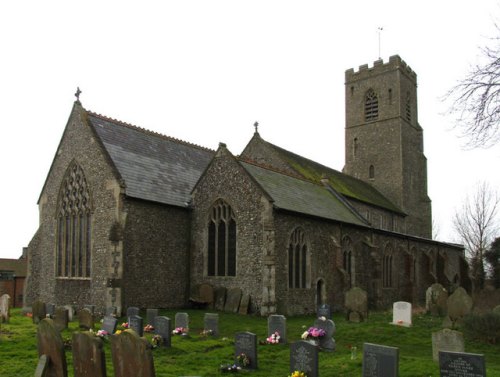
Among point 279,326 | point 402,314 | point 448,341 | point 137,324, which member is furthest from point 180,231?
point 448,341

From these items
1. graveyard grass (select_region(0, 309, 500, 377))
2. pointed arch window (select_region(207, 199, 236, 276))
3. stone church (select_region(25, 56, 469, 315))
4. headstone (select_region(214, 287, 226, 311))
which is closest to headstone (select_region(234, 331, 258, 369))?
graveyard grass (select_region(0, 309, 500, 377))

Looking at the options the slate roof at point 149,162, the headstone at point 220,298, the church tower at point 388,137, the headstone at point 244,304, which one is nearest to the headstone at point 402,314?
the headstone at point 244,304

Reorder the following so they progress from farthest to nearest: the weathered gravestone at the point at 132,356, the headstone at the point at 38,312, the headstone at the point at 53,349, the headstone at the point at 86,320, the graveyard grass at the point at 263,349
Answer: the headstone at the point at 38,312, the headstone at the point at 86,320, the graveyard grass at the point at 263,349, the headstone at the point at 53,349, the weathered gravestone at the point at 132,356

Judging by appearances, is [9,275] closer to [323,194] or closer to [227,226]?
[227,226]

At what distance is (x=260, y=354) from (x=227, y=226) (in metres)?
9.50

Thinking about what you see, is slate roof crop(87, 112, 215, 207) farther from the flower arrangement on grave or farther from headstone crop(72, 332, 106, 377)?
headstone crop(72, 332, 106, 377)

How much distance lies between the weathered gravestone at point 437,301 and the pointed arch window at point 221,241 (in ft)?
28.7

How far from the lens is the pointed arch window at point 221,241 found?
22234 mm

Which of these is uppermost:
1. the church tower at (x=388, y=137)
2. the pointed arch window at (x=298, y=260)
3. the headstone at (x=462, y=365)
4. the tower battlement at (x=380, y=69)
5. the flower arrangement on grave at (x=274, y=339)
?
→ the tower battlement at (x=380, y=69)

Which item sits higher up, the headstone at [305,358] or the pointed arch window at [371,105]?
the pointed arch window at [371,105]

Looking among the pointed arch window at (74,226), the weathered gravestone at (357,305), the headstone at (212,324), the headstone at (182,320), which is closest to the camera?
the headstone at (212,324)

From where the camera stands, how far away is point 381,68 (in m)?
45.2

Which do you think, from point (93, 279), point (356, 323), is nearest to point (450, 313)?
point (356, 323)

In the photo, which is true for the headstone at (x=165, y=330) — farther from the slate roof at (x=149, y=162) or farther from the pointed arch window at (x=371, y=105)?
the pointed arch window at (x=371, y=105)
